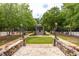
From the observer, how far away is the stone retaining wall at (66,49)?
4.56 meters

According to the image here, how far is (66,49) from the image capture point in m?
4.62

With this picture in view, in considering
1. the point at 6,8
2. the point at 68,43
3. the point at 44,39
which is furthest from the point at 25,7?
the point at 68,43

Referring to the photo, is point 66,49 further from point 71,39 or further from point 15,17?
point 15,17

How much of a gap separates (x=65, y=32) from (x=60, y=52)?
14.9 inches

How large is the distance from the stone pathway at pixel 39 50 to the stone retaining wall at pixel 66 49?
2.6 inches

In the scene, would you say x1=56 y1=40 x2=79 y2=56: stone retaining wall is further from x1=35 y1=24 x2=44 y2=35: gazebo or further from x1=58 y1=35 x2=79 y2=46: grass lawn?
x1=35 y1=24 x2=44 y2=35: gazebo

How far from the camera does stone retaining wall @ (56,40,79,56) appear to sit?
179 inches

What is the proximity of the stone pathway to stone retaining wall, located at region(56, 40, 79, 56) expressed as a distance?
0.07 m

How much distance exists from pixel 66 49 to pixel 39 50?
474 millimetres

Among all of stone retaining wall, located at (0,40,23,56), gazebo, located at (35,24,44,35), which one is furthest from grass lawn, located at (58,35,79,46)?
stone retaining wall, located at (0,40,23,56)

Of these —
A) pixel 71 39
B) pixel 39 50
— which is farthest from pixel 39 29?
pixel 71 39

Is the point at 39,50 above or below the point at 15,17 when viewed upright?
below

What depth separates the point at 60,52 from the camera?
15.2ft

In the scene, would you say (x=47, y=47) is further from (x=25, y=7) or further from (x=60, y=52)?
(x=25, y=7)
